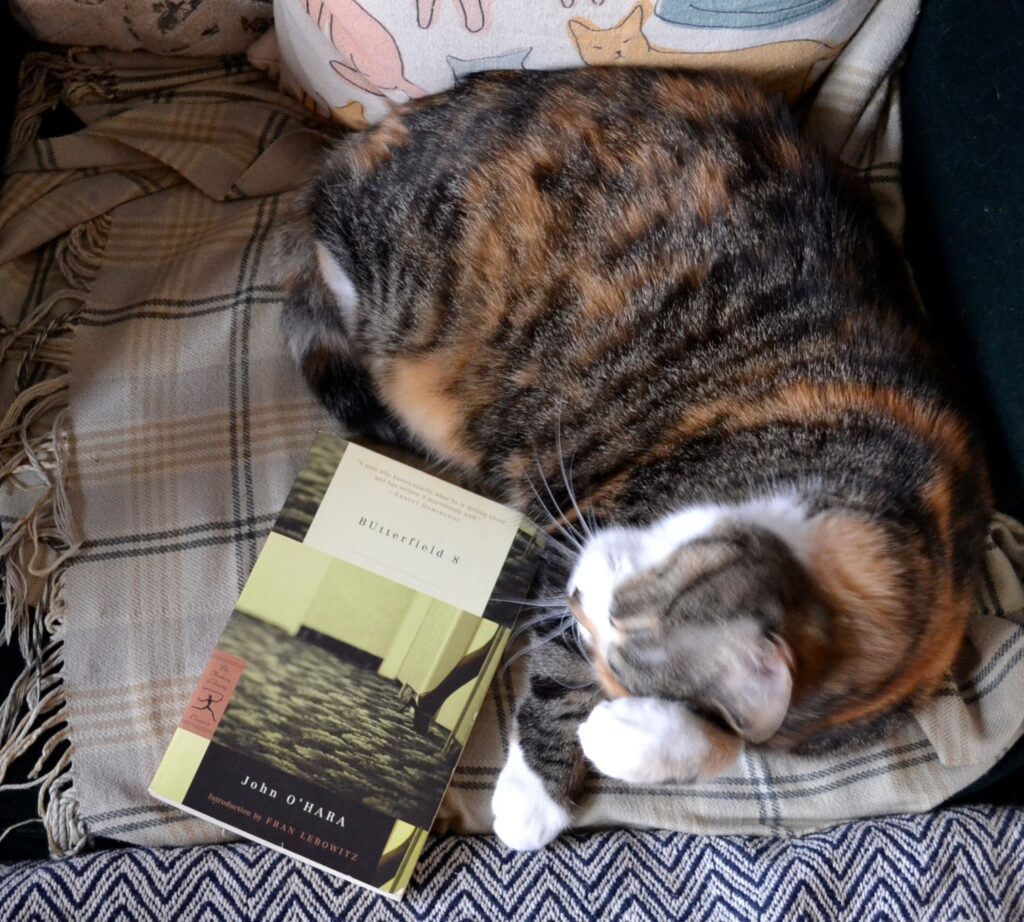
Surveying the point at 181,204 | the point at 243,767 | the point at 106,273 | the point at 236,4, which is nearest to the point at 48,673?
the point at 243,767

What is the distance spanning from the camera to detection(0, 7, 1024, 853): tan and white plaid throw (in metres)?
0.92

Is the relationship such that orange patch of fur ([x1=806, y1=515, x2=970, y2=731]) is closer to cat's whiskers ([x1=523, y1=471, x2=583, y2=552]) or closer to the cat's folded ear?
cat's whiskers ([x1=523, y1=471, x2=583, y2=552])

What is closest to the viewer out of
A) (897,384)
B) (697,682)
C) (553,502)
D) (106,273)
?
(697,682)

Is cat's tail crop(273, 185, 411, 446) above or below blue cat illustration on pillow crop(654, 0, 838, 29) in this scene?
below

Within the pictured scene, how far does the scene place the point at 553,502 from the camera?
3.07ft

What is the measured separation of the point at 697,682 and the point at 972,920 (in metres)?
0.47

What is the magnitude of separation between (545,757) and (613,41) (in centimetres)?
74

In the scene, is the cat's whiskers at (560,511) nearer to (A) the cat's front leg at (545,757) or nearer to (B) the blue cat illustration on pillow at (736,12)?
(A) the cat's front leg at (545,757)

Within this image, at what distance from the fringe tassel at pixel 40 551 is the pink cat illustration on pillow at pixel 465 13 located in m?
0.54

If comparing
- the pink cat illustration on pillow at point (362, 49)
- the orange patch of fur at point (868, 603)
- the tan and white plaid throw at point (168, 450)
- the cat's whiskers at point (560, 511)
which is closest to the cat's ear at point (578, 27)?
the pink cat illustration on pillow at point (362, 49)

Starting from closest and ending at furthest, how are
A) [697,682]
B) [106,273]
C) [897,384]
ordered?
[697,682] → [897,384] → [106,273]

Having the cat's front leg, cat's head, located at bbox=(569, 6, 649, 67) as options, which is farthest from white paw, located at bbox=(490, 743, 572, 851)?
cat's head, located at bbox=(569, 6, 649, 67)

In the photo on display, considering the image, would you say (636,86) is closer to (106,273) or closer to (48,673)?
(106,273)

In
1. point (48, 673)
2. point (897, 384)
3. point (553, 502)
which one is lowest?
point (48, 673)
